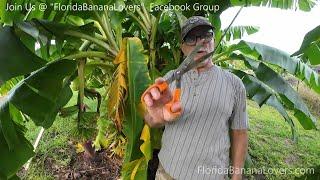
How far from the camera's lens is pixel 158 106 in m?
1.53

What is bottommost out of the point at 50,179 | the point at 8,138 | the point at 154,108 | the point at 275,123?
the point at 275,123

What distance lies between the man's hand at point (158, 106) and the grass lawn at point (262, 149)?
206 cm

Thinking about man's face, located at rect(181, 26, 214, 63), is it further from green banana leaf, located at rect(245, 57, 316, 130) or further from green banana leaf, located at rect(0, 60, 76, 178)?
green banana leaf, located at rect(245, 57, 316, 130)

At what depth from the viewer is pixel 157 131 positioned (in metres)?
2.06

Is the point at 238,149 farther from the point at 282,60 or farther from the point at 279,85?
the point at 282,60

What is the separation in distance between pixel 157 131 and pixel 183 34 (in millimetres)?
613

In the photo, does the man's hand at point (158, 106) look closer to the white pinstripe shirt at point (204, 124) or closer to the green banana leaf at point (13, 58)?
the white pinstripe shirt at point (204, 124)

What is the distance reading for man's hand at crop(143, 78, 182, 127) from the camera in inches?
55.0

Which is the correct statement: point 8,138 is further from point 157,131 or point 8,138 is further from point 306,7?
point 306,7

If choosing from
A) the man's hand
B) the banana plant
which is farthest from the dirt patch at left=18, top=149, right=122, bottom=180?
the man's hand

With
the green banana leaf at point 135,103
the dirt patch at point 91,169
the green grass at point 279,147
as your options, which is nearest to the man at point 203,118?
the green banana leaf at point 135,103

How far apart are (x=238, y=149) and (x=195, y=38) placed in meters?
0.54

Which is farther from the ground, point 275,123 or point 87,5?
point 87,5

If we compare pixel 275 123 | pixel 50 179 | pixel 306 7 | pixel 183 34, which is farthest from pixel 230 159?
pixel 275 123
